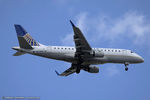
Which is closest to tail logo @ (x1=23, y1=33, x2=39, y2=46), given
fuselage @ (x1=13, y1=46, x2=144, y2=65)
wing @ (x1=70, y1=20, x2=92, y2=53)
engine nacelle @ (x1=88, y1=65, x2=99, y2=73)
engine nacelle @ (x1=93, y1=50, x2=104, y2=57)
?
fuselage @ (x1=13, y1=46, x2=144, y2=65)

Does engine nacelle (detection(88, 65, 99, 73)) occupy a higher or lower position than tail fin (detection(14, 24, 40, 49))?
lower

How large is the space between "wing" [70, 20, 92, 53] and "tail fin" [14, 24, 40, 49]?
7.57 meters

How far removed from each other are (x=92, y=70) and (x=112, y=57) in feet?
20.2

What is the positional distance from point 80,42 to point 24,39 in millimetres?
9238

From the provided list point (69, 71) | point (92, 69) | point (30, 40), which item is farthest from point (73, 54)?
point (69, 71)

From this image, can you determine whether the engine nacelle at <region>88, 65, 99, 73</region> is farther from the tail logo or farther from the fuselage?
the tail logo

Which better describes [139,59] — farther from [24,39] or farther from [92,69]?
[24,39]

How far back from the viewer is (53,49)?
59.1 meters

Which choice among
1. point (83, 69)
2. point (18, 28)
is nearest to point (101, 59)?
point (83, 69)

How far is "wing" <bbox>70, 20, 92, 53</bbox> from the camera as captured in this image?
54.8 metres

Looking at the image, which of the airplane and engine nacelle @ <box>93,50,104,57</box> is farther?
engine nacelle @ <box>93,50,104,57</box>

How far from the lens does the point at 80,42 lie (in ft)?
188

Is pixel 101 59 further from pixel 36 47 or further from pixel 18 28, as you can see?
pixel 18 28

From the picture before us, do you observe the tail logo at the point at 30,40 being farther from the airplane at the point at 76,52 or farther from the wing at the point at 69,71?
the wing at the point at 69,71
